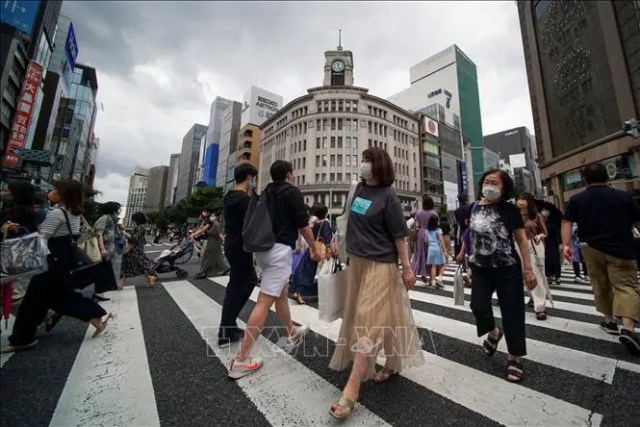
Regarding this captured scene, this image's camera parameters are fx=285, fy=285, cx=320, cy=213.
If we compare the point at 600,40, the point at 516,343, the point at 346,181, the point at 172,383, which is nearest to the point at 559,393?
the point at 516,343

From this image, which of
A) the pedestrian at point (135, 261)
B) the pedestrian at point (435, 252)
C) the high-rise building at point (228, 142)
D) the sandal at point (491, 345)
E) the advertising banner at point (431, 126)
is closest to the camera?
the sandal at point (491, 345)

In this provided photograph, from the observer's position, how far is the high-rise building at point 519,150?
102575 mm

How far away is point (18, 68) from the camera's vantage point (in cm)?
2944

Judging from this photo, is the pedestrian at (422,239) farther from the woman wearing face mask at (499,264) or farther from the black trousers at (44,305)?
the black trousers at (44,305)

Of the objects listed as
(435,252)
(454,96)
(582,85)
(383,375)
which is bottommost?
(383,375)

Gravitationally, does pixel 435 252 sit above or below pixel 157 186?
below

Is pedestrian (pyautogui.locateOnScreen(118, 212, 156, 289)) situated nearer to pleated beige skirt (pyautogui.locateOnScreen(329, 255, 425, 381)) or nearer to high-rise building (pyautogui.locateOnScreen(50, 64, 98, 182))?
pleated beige skirt (pyautogui.locateOnScreen(329, 255, 425, 381))

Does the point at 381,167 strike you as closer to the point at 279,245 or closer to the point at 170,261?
the point at 279,245

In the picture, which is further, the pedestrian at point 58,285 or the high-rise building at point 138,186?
the high-rise building at point 138,186

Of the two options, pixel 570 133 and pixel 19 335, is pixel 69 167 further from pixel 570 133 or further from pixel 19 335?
pixel 570 133

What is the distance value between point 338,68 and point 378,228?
6113 centimetres

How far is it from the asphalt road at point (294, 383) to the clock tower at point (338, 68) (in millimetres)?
59108

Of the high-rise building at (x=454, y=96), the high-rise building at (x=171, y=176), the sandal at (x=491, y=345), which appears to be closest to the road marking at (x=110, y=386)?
the sandal at (x=491, y=345)

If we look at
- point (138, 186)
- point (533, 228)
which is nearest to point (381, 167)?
point (533, 228)
